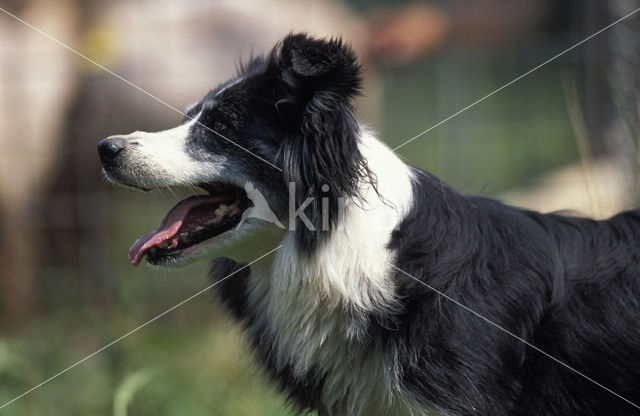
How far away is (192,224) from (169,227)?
74 mm

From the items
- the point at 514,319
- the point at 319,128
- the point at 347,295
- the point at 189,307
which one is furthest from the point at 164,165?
the point at 189,307

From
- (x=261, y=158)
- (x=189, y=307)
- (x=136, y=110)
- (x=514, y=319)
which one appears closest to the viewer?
(x=514, y=319)

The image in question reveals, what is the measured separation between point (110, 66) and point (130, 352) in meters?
2.74

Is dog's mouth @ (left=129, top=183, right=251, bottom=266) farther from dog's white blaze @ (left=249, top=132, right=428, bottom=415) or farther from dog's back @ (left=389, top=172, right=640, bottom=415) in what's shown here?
dog's back @ (left=389, top=172, right=640, bottom=415)

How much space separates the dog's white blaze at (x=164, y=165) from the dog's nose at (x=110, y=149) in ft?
0.08

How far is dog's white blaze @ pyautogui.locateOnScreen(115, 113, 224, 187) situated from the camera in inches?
96.3

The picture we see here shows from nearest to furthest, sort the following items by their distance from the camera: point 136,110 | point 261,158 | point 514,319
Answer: point 514,319
point 261,158
point 136,110

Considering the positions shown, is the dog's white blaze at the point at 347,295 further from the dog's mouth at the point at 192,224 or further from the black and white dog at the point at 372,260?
the dog's mouth at the point at 192,224

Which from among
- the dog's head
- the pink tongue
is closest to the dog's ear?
the dog's head

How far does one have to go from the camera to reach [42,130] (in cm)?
572

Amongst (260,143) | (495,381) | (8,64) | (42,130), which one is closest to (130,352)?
(260,143)

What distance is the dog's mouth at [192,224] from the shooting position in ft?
8.02

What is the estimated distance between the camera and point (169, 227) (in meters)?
2.48

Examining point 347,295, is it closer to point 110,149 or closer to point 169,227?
point 169,227
